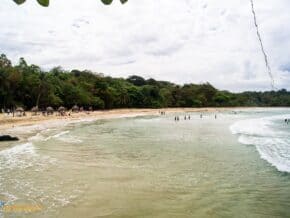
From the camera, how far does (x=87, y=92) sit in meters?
70.8

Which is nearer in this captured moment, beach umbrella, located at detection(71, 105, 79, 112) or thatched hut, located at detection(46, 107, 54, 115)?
thatched hut, located at detection(46, 107, 54, 115)

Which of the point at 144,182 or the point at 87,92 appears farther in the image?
the point at 87,92

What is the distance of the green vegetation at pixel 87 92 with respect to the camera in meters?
53.0

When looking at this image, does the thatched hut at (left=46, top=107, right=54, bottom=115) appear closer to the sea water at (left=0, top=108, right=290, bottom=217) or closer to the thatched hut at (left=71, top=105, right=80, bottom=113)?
the thatched hut at (left=71, top=105, right=80, bottom=113)

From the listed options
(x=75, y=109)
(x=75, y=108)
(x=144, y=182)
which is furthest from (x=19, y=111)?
(x=144, y=182)

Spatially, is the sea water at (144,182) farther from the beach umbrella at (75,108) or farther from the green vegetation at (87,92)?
the beach umbrella at (75,108)

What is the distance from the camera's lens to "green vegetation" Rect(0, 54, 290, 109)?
53.0 metres

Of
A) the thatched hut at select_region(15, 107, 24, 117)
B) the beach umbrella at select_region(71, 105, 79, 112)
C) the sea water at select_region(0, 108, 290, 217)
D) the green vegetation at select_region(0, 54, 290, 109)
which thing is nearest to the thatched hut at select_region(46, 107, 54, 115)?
the green vegetation at select_region(0, 54, 290, 109)

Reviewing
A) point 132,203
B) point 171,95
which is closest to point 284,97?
point 171,95

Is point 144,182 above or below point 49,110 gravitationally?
below

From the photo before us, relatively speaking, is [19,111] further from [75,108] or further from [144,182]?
[144,182]

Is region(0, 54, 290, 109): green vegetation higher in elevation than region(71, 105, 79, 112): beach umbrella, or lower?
higher

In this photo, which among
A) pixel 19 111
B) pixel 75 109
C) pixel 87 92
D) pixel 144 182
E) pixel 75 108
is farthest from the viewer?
pixel 87 92

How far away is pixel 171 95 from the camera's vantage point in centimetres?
10925
